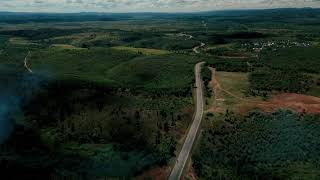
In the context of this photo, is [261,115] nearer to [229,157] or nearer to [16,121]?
[229,157]

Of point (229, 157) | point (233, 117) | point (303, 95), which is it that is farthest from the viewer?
point (303, 95)

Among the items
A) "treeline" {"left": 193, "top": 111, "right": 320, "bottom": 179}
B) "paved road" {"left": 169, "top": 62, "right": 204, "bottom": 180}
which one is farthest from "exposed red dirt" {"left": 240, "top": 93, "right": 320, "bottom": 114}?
"paved road" {"left": 169, "top": 62, "right": 204, "bottom": 180}

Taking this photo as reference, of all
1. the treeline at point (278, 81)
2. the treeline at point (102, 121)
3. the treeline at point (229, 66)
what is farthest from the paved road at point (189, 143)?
the treeline at point (229, 66)

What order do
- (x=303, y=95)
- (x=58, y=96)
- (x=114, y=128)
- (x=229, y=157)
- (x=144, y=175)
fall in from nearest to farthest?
(x=144, y=175) < (x=229, y=157) < (x=114, y=128) < (x=58, y=96) < (x=303, y=95)

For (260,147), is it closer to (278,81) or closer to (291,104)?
(291,104)

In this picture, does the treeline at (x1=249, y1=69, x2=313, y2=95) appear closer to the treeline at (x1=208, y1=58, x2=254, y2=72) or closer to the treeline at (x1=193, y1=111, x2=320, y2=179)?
the treeline at (x1=208, y1=58, x2=254, y2=72)

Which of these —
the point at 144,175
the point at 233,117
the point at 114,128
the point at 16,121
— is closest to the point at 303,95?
the point at 233,117
